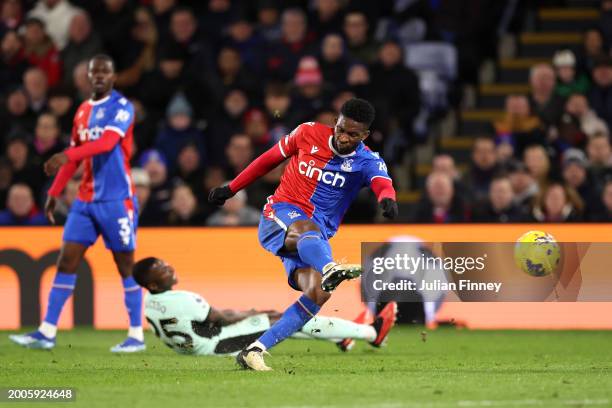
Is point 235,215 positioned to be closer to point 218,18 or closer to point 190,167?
point 190,167

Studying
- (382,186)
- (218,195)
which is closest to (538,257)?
(382,186)

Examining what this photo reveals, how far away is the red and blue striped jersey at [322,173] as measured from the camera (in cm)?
993

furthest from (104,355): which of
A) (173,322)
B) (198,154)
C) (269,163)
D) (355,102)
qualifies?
(198,154)

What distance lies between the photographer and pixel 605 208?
14781 millimetres

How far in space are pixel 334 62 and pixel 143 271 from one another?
6295mm

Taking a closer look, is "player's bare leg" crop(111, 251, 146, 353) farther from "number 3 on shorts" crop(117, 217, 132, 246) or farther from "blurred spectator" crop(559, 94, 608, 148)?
"blurred spectator" crop(559, 94, 608, 148)

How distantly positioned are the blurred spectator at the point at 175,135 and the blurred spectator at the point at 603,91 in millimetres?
4668

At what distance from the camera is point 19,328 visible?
13875 mm

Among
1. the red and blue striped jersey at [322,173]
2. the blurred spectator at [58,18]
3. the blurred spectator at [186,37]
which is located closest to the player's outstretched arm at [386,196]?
the red and blue striped jersey at [322,173]

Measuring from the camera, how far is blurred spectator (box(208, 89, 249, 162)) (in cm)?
1672

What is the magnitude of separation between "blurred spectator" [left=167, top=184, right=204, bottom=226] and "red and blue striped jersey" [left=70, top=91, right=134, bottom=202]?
3111 millimetres

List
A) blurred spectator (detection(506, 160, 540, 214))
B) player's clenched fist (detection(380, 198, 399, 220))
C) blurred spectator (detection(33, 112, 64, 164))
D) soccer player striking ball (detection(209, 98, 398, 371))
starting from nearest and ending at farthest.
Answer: player's clenched fist (detection(380, 198, 399, 220))
soccer player striking ball (detection(209, 98, 398, 371))
blurred spectator (detection(506, 160, 540, 214))
blurred spectator (detection(33, 112, 64, 164))

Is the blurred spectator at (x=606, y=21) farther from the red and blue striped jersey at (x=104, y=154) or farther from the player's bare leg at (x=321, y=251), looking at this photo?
the player's bare leg at (x=321, y=251)

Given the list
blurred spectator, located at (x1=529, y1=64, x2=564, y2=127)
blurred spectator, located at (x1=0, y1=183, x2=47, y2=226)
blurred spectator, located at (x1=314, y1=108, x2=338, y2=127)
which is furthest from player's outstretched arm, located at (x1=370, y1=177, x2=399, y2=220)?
blurred spectator, located at (x1=529, y1=64, x2=564, y2=127)
